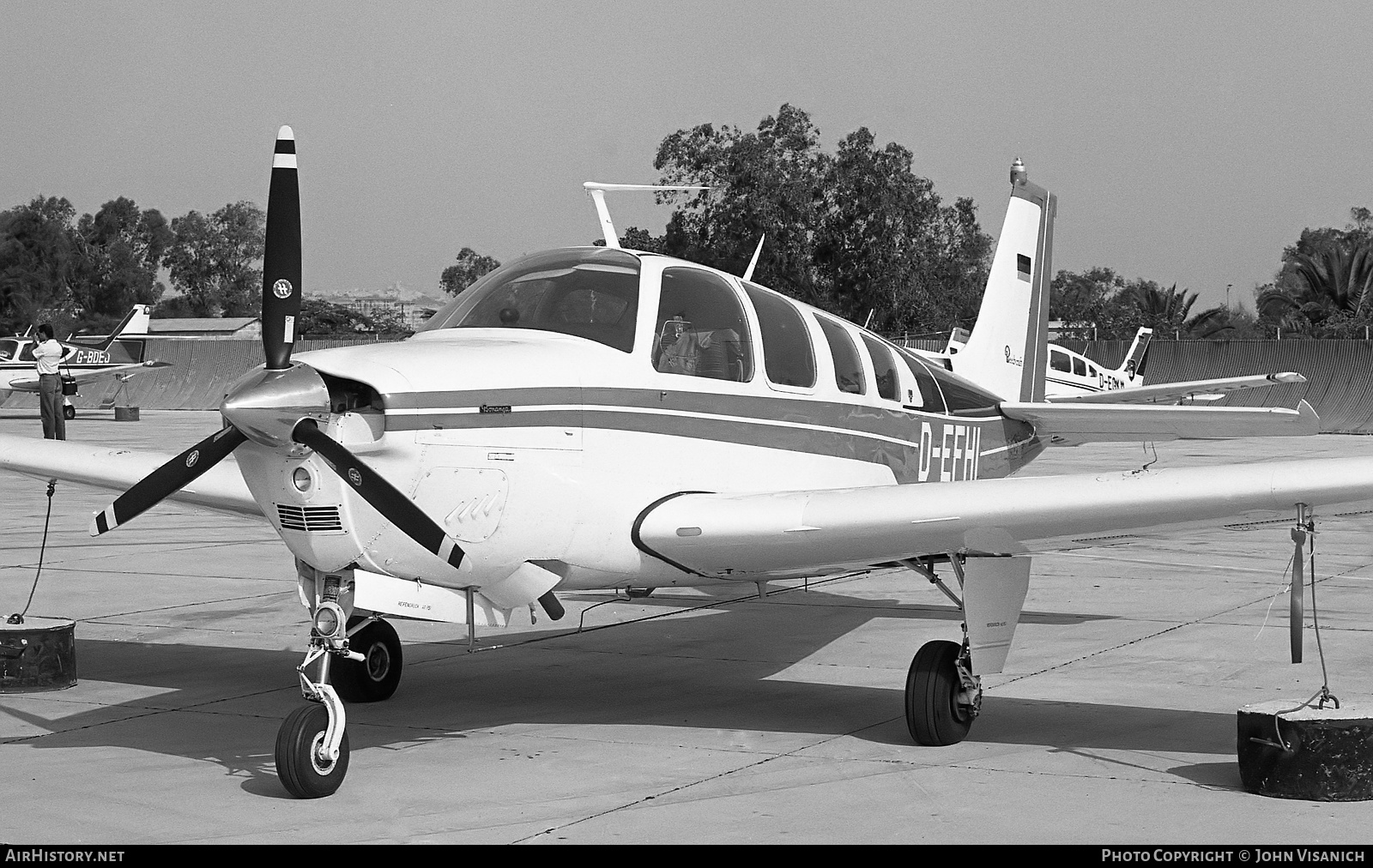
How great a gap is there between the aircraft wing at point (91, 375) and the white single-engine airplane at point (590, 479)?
3550 centimetres

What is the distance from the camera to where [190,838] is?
16.4 feet

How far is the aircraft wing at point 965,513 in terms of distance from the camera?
587 cm

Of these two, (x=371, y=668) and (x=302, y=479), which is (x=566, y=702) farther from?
(x=302, y=479)

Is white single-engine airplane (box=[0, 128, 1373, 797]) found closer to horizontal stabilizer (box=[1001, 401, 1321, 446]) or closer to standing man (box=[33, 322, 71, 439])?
horizontal stabilizer (box=[1001, 401, 1321, 446])

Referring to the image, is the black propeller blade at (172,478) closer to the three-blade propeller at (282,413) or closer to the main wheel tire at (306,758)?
the three-blade propeller at (282,413)

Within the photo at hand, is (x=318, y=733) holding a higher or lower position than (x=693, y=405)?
lower

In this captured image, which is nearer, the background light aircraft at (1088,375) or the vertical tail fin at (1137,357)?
the background light aircraft at (1088,375)

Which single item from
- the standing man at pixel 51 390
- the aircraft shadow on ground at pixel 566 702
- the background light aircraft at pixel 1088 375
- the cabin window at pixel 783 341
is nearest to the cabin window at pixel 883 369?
the cabin window at pixel 783 341

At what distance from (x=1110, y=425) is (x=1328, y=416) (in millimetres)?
30051

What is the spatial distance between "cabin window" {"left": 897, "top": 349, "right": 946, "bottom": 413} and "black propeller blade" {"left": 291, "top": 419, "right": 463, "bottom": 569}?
3811mm

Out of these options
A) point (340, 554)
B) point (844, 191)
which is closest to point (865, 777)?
point (340, 554)

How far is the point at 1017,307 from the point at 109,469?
6.84 metres

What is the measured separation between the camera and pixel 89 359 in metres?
41.8

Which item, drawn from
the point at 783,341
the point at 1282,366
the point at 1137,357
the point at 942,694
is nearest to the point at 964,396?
the point at 783,341
